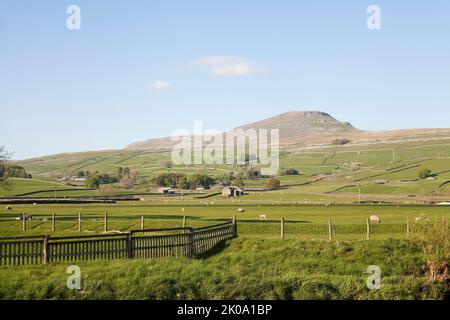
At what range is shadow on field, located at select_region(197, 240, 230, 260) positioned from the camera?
1329 inches

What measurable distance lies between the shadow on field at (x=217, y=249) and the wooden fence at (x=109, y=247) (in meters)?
0.28

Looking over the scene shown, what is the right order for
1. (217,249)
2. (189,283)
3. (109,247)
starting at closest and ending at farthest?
(189,283), (109,247), (217,249)

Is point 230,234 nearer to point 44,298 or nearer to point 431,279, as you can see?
point 431,279

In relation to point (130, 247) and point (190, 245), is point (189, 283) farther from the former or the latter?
point (190, 245)

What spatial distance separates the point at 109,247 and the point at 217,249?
10.3 metres

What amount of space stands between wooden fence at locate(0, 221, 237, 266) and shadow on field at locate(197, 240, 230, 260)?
28 centimetres

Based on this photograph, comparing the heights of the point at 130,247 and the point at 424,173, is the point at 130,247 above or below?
above

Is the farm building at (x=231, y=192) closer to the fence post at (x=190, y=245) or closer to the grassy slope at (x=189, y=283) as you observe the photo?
the fence post at (x=190, y=245)

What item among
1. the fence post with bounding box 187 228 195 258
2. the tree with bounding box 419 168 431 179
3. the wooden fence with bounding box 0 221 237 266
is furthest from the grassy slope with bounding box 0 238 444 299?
the tree with bounding box 419 168 431 179

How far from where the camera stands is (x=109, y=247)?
90.3 feet

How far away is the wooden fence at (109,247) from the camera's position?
25.8 m

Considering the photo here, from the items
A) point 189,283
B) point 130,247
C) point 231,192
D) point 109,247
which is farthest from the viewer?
point 231,192

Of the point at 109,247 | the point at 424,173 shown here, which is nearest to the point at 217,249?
the point at 109,247

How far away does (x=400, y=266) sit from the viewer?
31.9 metres
